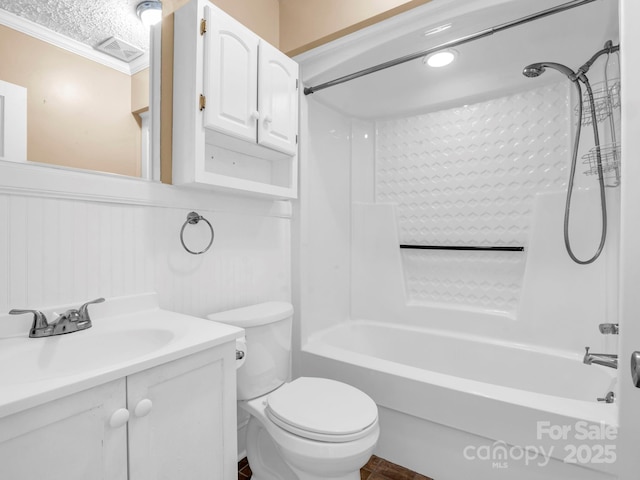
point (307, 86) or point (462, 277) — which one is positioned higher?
point (307, 86)

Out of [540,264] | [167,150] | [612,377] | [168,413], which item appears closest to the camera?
[168,413]

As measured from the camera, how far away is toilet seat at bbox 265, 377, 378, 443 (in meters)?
1.16

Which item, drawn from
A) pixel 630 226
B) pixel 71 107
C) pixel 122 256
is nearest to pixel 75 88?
pixel 71 107

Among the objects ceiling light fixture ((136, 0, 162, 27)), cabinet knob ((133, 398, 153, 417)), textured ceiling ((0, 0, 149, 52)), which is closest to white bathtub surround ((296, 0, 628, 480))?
ceiling light fixture ((136, 0, 162, 27))

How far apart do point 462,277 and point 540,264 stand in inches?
18.8

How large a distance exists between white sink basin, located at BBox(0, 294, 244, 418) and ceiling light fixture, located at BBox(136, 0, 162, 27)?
1155 millimetres

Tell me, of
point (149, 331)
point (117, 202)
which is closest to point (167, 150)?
point (117, 202)

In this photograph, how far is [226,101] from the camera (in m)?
1.43

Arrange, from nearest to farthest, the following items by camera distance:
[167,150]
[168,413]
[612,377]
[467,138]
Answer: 1. [168,413]
2. [167,150]
3. [612,377]
4. [467,138]

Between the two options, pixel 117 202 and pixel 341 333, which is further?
pixel 341 333

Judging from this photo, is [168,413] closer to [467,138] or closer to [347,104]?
[347,104]

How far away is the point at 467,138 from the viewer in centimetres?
231

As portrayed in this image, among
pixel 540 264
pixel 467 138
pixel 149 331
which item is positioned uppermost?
pixel 467 138

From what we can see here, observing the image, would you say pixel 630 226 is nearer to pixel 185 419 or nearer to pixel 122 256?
pixel 185 419
